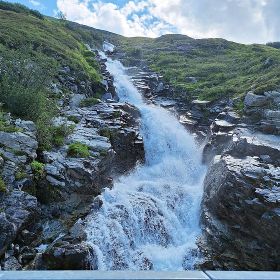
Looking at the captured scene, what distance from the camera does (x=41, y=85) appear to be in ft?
73.0

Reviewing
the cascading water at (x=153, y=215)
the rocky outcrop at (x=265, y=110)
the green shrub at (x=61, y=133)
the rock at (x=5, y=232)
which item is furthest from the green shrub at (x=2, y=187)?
the rocky outcrop at (x=265, y=110)

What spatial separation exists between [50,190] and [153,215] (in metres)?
5.88

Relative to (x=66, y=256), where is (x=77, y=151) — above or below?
above

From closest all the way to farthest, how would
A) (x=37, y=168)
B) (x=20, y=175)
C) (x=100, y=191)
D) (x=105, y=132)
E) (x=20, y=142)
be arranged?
1. (x=20, y=175)
2. (x=37, y=168)
3. (x=20, y=142)
4. (x=100, y=191)
5. (x=105, y=132)

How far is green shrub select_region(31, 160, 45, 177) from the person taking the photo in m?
16.1

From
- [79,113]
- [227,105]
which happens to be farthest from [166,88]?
[79,113]

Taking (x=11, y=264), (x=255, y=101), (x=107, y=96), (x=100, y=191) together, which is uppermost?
(x=255, y=101)

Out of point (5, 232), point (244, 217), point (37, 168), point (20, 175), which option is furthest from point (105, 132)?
point (5, 232)

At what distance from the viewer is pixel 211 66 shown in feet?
181

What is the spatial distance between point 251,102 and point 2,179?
21.1m

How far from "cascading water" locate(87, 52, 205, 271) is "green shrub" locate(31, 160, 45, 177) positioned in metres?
2.99

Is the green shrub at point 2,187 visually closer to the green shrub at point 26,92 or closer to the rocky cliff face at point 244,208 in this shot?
the green shrub at point 26,92

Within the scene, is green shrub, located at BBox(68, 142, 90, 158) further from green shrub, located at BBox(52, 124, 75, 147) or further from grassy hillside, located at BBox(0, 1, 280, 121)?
grassy hillside, located at BBox(0, 1, 280, 121)

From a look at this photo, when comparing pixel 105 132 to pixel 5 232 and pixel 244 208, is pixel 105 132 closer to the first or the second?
pixel 244 208
